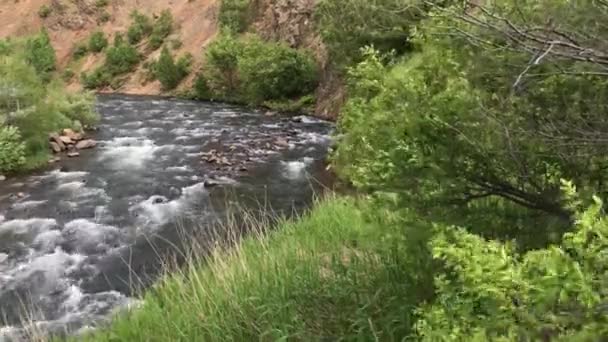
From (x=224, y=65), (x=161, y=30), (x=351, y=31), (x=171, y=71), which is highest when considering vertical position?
(x=351, y=31)

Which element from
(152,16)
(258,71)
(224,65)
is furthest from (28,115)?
(152,16)

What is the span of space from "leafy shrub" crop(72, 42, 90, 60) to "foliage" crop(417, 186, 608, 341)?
59907 mm

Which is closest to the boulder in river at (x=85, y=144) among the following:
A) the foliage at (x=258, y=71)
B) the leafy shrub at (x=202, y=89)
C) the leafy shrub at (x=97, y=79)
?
the foliage at (x=258, y=71)

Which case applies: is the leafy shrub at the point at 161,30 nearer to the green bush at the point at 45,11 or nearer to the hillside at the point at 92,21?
the hillside at the point at 92,21

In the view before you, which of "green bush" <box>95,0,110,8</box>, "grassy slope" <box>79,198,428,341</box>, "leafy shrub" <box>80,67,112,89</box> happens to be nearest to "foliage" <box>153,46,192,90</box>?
"leafy shrub" <box>80,67,112,89</box>

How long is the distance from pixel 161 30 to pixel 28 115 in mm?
33326

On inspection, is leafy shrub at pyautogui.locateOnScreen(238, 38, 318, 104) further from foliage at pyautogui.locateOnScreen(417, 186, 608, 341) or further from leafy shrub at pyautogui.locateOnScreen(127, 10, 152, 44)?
foliage at pyautogui.locateOnScreen(417, 186, 608, 341)

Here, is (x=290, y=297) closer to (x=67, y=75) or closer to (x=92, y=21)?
(x=67, y=75)

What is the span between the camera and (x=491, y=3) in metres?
4.27

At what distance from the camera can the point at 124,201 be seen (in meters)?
15.5

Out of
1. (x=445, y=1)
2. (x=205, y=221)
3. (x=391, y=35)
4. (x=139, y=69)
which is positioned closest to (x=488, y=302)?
(x=445, y=1)

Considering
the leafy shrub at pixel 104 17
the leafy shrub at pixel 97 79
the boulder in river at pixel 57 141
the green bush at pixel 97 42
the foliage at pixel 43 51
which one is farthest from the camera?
the leafy shrub at pixel 104 17

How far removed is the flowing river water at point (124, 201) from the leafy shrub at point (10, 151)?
3.06 ft

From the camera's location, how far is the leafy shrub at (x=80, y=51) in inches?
2281
